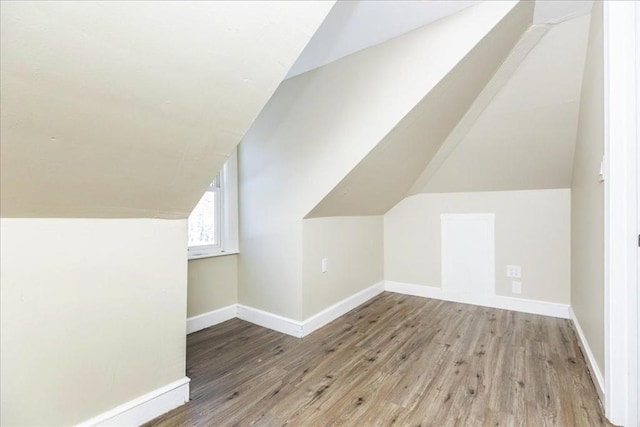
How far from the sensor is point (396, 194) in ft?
11.2

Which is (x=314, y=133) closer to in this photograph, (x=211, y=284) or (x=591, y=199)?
(x=211, y=284)

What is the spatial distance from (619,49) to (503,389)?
187cm

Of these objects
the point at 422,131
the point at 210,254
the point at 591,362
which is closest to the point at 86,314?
the point at 210,254

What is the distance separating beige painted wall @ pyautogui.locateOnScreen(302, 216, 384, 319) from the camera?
2623 mm

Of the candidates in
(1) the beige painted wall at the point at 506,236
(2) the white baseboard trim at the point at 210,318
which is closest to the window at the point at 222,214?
(2) the white baseboard trim at the point at 210,318

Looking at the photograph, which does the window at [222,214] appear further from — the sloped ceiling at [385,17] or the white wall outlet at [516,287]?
the white wall outlet at [516,287]

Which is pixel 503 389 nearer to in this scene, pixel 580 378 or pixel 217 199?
pixel 580 378

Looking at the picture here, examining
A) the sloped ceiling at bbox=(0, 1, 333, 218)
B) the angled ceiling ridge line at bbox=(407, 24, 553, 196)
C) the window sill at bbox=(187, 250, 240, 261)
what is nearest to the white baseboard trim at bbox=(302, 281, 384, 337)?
the window sill at bbox=(187, 250, 240, 261)

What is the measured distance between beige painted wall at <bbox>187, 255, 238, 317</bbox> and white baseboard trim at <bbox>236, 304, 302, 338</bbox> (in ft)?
0.52

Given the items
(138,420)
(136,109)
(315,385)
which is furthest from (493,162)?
(138,420)

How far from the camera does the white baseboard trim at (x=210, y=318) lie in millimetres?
2631

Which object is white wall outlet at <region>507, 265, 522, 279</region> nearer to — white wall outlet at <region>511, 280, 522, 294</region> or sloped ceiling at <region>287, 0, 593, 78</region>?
white wall outlet at <region>511, 280, 522, 294</region>

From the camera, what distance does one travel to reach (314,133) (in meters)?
2.37

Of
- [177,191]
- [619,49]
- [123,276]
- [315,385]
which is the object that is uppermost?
[619,49]
